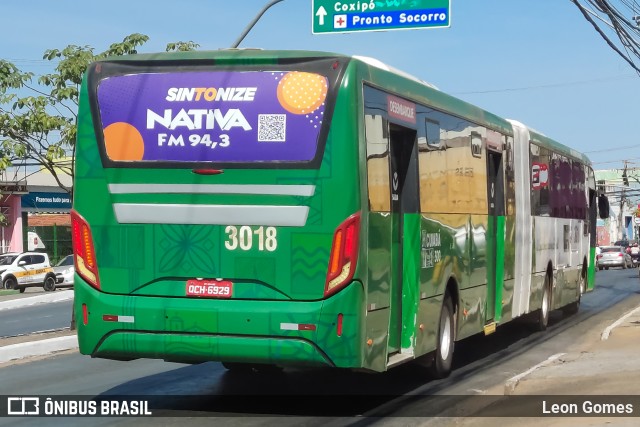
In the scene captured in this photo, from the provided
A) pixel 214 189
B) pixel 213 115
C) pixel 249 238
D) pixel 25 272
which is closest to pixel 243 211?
pixel 249 238

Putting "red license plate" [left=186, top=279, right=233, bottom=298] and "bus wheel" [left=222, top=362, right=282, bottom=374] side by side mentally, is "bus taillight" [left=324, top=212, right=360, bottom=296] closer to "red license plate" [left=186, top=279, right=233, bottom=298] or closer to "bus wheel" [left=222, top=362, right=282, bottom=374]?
"red license plate" [left=186, top=279, right=233, bottom=298]

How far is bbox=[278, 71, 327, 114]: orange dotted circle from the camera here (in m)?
9.87

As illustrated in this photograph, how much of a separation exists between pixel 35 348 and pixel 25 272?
3127 centimetres

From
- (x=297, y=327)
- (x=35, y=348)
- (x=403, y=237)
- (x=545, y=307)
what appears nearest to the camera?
(x=297, y=327)

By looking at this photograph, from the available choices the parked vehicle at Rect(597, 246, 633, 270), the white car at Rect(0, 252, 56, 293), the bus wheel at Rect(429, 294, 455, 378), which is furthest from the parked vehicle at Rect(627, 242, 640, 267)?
the bus wheel at Rect(429, 294, 455, 378)

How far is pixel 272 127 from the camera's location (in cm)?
995

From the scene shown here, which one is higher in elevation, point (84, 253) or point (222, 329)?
point (84, 253)

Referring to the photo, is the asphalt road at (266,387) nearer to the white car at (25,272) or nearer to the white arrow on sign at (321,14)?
the white arrow on sign at (321,14)

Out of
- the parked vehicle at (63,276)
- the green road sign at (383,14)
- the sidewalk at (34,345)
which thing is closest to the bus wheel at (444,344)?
the sidewalk at (34,345)

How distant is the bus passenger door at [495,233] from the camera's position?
15.6 metres

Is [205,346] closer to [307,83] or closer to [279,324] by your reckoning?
[279,324]

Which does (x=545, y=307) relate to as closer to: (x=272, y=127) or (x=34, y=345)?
(x=34, y=345)

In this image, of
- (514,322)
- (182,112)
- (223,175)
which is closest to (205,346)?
(223,175)

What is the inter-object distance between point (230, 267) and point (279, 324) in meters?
0.73
